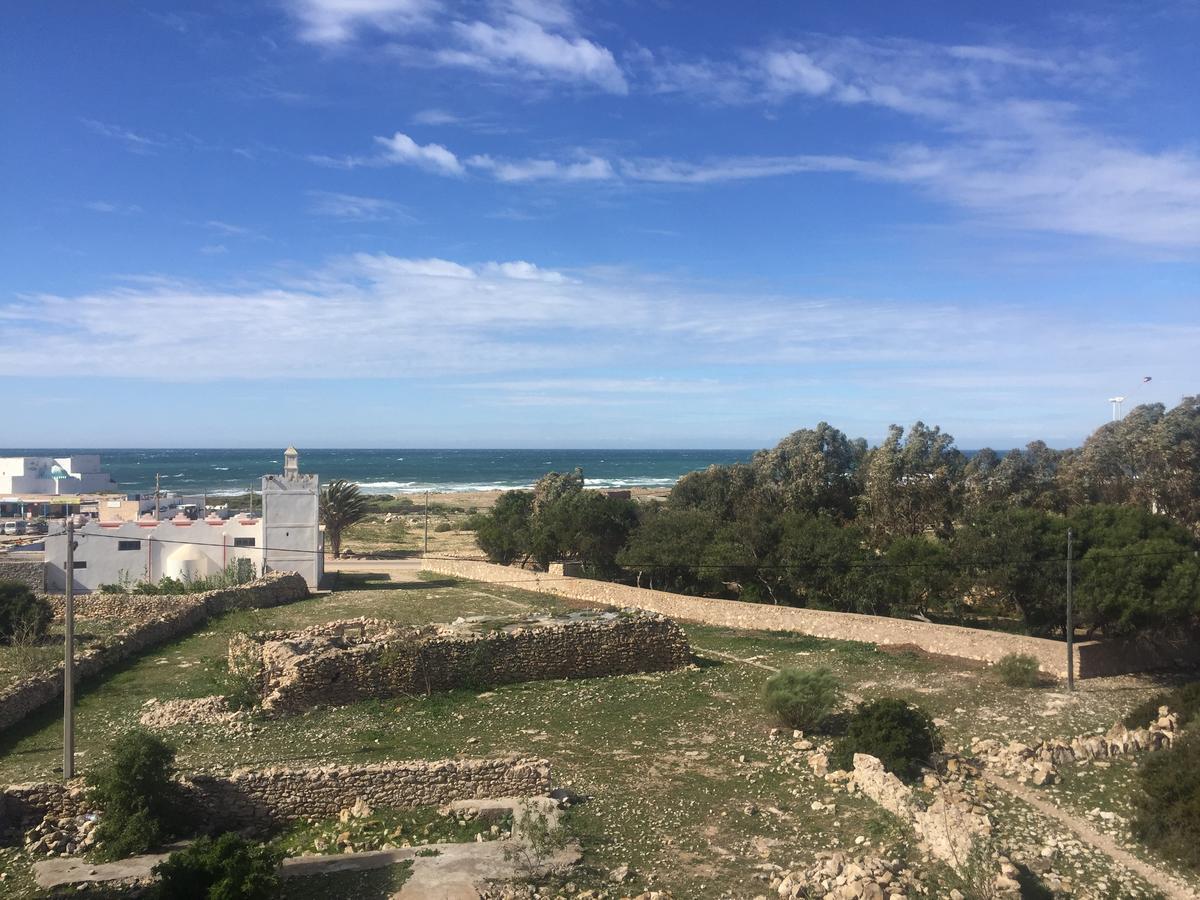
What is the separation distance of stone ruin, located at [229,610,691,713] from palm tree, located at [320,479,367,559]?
93.0 feet

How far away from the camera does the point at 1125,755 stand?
1502 cm

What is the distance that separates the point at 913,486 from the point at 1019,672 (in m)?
21.4

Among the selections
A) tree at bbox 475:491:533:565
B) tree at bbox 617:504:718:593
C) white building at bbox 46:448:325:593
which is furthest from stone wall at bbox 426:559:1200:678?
white building at bbox 46:448:325:593

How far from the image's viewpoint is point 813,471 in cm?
4466

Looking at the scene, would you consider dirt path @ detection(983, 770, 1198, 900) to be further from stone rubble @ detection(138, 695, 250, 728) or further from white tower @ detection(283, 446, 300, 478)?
white tower @ detection(283, 446, 300, 478)

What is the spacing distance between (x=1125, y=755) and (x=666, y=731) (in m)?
8.08

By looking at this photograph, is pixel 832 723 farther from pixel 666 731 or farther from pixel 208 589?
pixel 208 589

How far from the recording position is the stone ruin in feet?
60.1

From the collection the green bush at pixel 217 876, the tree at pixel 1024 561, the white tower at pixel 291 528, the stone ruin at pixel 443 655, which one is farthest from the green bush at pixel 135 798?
the white tower at pixel 291 528

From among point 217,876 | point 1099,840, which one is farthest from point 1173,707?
point 217,876

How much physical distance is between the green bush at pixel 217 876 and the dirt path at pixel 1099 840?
10.7 m

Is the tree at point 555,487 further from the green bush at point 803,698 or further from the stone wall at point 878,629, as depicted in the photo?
the green bush at point 803,698

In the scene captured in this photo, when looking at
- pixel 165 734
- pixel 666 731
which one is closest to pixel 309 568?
pixel 165 734

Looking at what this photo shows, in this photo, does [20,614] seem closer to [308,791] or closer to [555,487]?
[308,791]
